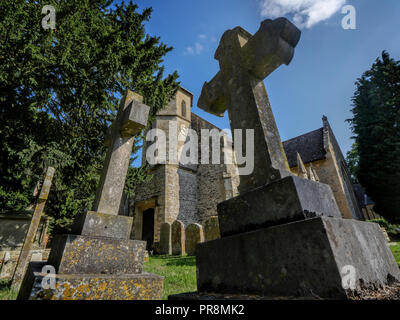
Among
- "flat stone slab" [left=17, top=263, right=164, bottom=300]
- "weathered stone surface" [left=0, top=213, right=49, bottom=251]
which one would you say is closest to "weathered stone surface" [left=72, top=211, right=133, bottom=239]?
"flat stone slab" [left=17, top=263, right=164, bottom=300]

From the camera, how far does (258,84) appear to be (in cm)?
208

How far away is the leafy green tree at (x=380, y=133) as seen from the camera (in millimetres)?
13797

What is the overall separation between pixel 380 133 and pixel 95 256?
19497mm

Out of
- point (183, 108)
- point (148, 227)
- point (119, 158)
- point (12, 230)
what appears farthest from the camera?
point (183, 108)

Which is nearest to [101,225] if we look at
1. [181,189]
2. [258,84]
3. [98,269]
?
→ [98,269]

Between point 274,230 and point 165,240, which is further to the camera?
point 165,240

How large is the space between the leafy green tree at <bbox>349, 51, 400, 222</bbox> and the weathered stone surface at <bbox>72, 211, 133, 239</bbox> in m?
17.4

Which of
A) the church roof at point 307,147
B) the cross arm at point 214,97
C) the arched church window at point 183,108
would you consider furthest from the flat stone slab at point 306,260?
the church roof at point 307,147

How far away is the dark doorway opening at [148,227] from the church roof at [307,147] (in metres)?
12.4

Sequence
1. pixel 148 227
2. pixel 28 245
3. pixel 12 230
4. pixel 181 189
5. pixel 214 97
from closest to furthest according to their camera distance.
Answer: pixel 214 97 < pixel 28 245 < pixel 12 230 < pixel 181 189 < pixel 148 227

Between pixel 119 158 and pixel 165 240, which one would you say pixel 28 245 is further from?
pixel 165 240

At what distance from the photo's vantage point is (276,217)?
1.36m

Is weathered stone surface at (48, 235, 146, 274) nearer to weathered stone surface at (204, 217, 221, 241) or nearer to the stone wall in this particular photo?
weathered stone surface at (204, 217, 221, 241)
